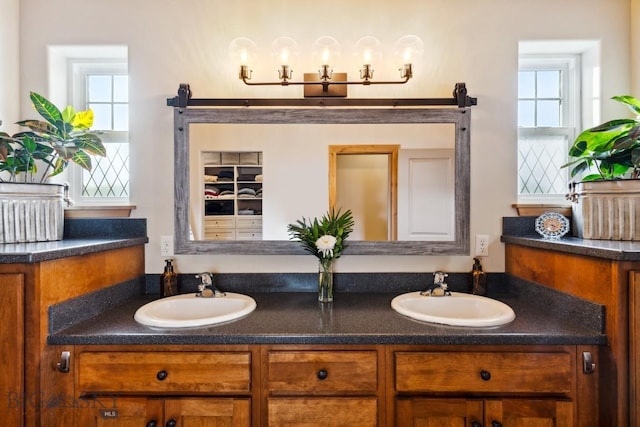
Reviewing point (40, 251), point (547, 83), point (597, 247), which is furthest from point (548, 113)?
point (40, 251)

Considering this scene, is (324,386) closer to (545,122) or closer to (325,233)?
(325,233)

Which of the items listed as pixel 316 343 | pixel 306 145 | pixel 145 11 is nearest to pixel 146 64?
pixel 145 11

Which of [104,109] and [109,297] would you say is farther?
[104,109]

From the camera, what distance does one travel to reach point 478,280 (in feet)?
5.22

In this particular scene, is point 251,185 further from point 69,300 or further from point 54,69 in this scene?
point 54,69

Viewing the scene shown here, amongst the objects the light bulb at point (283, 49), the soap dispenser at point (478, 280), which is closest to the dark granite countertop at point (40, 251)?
the light bulb at point (283, 49)

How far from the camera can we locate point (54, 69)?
5.49ft

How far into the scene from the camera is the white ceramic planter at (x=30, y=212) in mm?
1313

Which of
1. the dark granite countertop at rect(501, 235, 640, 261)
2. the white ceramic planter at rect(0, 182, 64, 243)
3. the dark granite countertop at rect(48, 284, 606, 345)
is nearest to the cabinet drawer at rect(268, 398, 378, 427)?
the dark granite countertop at rect(48, 284, 606, 345)

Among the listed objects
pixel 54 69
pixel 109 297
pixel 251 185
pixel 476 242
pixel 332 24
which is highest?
pixel 332 24

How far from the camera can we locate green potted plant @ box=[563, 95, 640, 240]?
1305 mm

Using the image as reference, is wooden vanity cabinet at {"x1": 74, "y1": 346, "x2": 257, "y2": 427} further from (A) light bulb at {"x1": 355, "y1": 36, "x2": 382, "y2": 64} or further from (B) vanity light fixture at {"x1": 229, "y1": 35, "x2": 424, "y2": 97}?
(A) light bulb at {"x1": 355, "y1": 36, "x2": 382, "y2": 64}

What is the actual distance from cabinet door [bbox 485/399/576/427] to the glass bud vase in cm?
73

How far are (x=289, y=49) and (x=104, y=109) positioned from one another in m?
1.10
